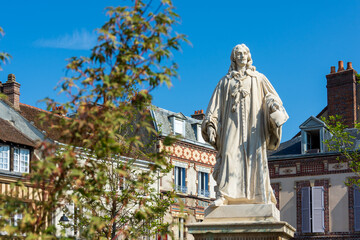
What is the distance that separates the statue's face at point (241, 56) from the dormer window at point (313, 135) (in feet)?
87.3

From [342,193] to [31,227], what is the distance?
2936 centimetres

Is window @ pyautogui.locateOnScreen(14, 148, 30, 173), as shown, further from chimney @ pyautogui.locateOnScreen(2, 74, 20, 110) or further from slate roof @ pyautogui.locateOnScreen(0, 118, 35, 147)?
chimney @ pyautogui.locateOnScreen(2, 74, 20, 110)

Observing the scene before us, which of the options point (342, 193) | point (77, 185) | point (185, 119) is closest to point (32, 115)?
point (185, 119)

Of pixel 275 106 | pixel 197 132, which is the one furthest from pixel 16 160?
pixel 275 106

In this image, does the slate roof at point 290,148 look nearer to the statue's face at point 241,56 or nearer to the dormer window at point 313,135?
the dormer window at point 313,135

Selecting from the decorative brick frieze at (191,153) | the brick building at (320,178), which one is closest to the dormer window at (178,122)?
the decorative brick frieze at (191,153)

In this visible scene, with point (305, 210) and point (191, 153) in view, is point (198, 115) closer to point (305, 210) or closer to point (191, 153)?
point (191, 153)

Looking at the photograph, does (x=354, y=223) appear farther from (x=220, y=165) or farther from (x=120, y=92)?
(x=120, y=92)

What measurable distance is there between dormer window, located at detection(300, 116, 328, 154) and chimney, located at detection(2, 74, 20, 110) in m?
14.2

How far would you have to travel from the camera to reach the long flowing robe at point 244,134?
330 inches

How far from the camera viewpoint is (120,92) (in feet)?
19.6

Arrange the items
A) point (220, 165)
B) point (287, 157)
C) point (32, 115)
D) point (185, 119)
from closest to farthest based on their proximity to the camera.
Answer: point (220, 165)
point (32, 115)
point (287, 157)
point (185, 119)

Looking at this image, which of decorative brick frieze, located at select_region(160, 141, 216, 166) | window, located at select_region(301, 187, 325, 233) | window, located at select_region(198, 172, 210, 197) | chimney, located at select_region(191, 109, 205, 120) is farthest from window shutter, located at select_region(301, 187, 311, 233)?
chimney, located at select_region(191, 109, 205, 120)

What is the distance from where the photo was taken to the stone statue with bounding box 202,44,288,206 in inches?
330
